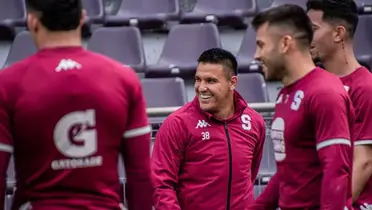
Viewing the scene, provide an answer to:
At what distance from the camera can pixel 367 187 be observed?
4297mm

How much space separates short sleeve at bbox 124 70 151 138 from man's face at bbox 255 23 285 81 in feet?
2.02

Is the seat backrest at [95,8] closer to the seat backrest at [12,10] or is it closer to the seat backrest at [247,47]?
the seat backrest at [12,10]

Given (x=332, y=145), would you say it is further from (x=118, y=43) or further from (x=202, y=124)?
(x=118, y=43)

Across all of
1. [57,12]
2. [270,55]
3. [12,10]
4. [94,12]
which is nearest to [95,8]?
[94,12]

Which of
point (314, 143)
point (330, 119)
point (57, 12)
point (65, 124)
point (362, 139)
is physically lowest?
point (362, 139)

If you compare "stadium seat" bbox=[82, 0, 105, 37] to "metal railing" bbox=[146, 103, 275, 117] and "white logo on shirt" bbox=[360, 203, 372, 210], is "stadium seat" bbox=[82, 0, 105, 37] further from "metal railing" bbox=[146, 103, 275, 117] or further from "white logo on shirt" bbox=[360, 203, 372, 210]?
"white logo on shirt" bbox=[360, 203, 372, 210]

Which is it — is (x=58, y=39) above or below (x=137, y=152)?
above

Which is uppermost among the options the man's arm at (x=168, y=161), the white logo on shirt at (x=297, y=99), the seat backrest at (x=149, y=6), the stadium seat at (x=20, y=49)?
the white logo on shirt at (x=297, y=99)

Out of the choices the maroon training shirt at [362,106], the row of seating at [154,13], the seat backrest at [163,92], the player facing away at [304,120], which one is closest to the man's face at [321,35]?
the maroon training shirt at [362,106]

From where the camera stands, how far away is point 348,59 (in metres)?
4.18

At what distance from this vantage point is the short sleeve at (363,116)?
4090 millimetres

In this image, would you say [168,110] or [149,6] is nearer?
[168,110]

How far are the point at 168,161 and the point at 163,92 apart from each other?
1989 millimetres

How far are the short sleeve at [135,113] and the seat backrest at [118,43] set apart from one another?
4.27m
